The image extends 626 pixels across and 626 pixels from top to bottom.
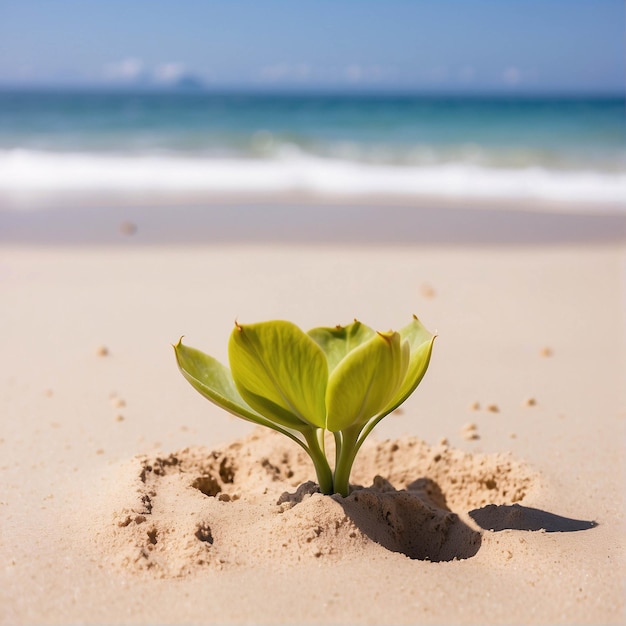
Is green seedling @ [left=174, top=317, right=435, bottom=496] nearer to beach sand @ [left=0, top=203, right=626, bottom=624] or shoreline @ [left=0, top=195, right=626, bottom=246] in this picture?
beach sand @ [left=0, top=203, right=626, bottom=624]

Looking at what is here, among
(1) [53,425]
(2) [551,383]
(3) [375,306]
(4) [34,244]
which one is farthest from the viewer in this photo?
(4) [34,244]

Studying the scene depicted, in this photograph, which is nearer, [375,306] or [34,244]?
[375,306]

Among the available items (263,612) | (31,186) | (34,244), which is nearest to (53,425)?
(263,612)

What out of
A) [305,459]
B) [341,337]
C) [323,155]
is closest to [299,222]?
[305,459]

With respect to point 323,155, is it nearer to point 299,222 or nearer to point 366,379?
point 299,222

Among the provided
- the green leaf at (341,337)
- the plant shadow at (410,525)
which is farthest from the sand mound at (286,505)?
the green leaf at (341,337)

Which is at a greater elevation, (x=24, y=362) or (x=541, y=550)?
(x=24, y=362)

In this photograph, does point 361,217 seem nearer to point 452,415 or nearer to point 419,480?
point 452,415

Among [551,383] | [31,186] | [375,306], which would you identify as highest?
[31,186]
